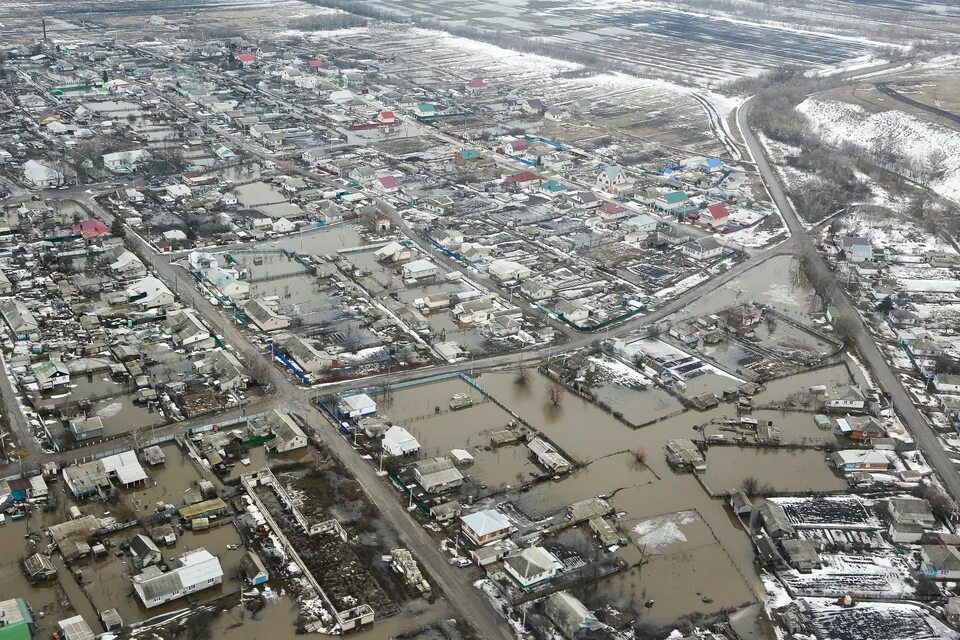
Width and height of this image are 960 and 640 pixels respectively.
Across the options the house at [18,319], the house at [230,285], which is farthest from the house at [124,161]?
the house at [18,319]

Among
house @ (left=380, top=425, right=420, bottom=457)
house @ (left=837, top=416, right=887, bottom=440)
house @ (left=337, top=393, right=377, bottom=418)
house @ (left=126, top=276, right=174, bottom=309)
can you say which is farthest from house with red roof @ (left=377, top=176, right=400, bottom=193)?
house @ (left=837, top=416, right=887, bottom=440)

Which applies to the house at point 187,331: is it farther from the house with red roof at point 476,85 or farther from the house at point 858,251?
the house with red roof at point 476,85

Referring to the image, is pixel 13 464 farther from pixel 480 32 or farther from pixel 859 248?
pixel 480 32

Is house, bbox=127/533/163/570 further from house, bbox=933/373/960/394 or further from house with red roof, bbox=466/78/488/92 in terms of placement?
house with red roof, bbox=466/78/488/92

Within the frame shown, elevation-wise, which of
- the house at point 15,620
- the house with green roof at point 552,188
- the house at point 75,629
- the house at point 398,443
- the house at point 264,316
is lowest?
the house at point 75,629

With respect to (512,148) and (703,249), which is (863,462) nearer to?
(703,249)

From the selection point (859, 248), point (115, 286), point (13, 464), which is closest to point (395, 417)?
point (13, 464)

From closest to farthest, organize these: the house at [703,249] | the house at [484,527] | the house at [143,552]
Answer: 1. the house at [143,552]
2. the house at [484,527]
3. the house at [703,249]
